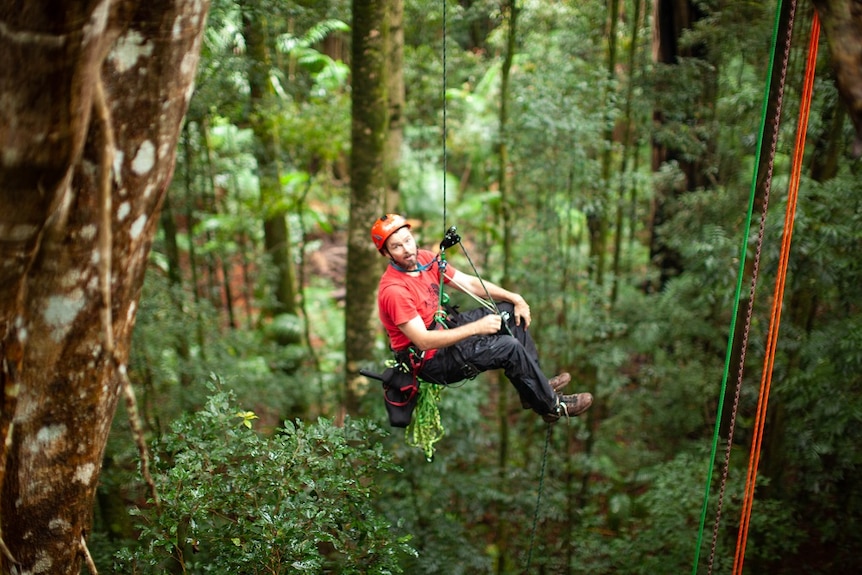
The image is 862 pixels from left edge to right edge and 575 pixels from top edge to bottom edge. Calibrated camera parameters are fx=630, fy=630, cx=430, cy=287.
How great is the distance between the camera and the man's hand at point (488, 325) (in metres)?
3.26

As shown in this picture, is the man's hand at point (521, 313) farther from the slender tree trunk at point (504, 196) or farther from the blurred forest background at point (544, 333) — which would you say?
the slender tree trunk at point (504, 196)

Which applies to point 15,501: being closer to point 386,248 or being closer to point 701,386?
point 386,248

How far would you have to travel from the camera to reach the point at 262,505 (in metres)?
2.96

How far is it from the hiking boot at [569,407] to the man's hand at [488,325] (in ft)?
1.99

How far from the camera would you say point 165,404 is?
6.47 metres

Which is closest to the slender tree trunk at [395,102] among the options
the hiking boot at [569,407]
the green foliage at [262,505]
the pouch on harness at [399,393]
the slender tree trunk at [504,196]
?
the slender tree trunk at [504,196]

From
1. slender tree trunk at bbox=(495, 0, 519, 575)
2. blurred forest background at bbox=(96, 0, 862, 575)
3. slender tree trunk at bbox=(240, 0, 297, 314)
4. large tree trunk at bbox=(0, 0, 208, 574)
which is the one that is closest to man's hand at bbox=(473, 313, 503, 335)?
blurred forest background at bbox=(96, 0, 862, 575)

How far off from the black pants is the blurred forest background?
438 millimetres

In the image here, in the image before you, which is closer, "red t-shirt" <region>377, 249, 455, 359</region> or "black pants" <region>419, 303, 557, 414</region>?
"red t-shirt" <region>377, 249, 455, 359</region>

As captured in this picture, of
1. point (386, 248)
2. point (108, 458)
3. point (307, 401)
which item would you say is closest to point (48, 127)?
point (386, 248)

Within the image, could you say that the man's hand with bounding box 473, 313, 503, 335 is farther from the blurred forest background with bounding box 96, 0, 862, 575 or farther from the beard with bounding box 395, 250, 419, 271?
the blurred forest background with bounding box 96, 0, 862, 575

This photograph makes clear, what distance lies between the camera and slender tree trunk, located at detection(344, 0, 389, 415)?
4.90 metres

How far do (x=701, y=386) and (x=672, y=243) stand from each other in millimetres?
1740

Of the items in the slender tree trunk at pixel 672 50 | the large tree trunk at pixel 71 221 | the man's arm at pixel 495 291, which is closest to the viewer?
the large tree trunk at pixel 71 221
